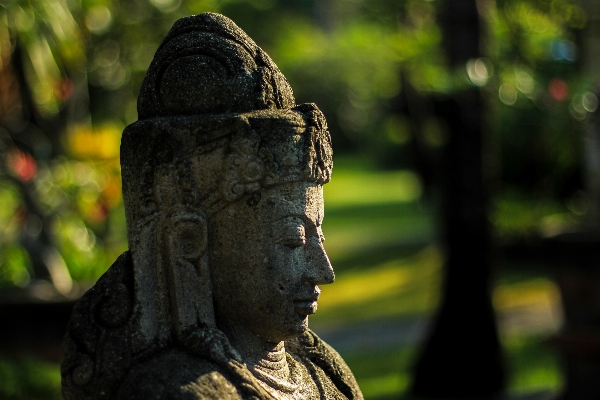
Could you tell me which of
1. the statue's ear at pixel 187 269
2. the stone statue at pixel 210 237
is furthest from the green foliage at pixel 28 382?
the statue's ear at pixel 187 269

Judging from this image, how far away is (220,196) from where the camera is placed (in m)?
3.02

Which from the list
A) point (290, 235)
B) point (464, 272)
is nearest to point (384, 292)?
point (464, 272)

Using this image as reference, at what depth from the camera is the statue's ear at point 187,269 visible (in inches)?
118

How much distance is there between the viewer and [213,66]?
3053mm

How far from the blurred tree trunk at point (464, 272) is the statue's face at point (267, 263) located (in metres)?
4.94

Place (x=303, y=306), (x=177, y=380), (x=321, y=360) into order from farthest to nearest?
(x=321, y=360) < (x=303, y=306) < (x=177, y=380)

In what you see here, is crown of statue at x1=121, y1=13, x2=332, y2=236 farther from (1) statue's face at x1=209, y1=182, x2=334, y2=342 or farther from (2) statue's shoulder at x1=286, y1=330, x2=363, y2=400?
(2) statue's shoulder at x1=286, y1=330, x2=363, y2=400

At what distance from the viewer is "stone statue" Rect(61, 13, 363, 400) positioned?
2957 mm

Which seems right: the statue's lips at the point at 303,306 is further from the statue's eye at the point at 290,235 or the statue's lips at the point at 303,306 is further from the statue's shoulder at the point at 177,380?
the statue's shoulder at the point at 177,380

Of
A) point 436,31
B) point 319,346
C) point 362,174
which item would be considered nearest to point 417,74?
point 436,31

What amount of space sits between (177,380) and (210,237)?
47 cm

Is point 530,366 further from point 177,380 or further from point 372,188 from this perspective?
point 372,188

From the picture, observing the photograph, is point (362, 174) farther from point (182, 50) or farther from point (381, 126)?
point (182, 50)

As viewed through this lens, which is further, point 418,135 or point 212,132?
point 418,135
